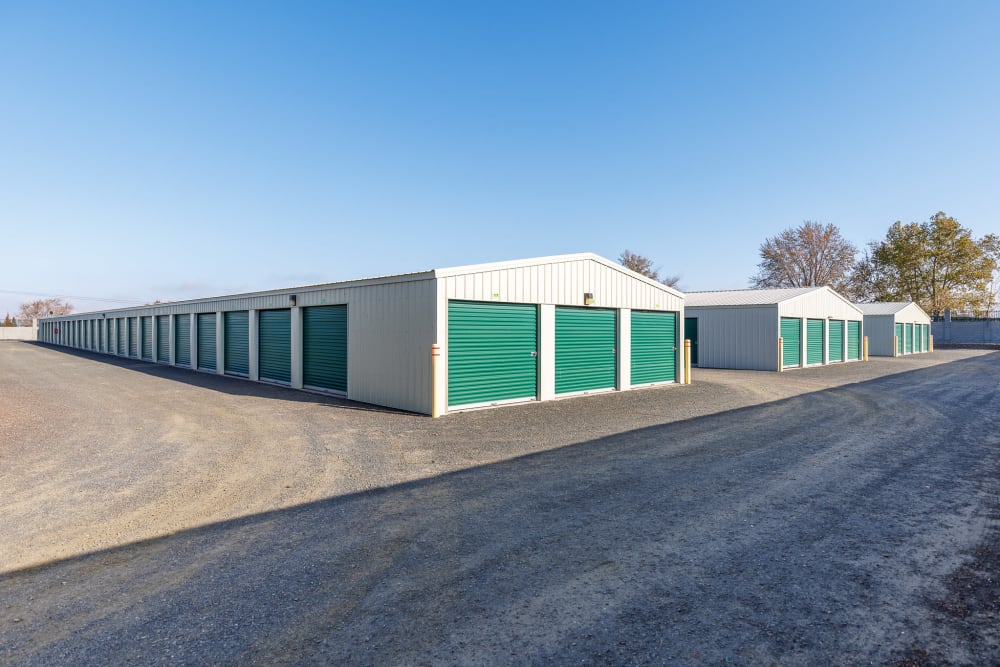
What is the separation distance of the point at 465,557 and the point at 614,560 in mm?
1142

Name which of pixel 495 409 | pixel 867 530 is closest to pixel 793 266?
pixel 495 409

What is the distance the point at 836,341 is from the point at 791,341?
19.8ft

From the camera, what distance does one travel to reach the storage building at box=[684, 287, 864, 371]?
22.6 m

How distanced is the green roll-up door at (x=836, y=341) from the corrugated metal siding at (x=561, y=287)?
15.1m

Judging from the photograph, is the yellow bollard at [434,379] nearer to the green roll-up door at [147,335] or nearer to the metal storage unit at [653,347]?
the metal storage unit at [653,347]

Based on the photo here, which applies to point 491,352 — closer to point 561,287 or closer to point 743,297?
point 561,287

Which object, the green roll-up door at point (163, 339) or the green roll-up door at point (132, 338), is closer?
the green roll-up door at point (163, 339)

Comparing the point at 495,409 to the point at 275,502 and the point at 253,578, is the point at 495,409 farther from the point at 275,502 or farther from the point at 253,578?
the point at 253,578

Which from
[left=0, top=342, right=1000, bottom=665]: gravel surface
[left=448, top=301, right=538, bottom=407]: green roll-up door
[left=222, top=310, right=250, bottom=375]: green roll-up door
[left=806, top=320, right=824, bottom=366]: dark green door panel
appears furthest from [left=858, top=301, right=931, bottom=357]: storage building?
[left=222, top=310, right=250, bottom=375]: green roll-up door

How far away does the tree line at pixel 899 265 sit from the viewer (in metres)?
51.2

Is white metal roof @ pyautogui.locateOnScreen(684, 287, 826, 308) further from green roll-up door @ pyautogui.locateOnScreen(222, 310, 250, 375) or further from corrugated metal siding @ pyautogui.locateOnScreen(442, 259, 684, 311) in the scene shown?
green roll-up door @ pyautogui.locateOnScreen(222, 310, 250, 375)

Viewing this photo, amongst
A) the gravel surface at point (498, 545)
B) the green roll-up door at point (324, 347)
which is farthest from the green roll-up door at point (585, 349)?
the green roll-up door at point (324, 347)

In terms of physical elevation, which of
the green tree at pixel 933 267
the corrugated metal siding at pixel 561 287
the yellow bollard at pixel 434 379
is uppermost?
the green tree at pixel 933 267

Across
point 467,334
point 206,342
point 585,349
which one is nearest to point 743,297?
point 585,349
